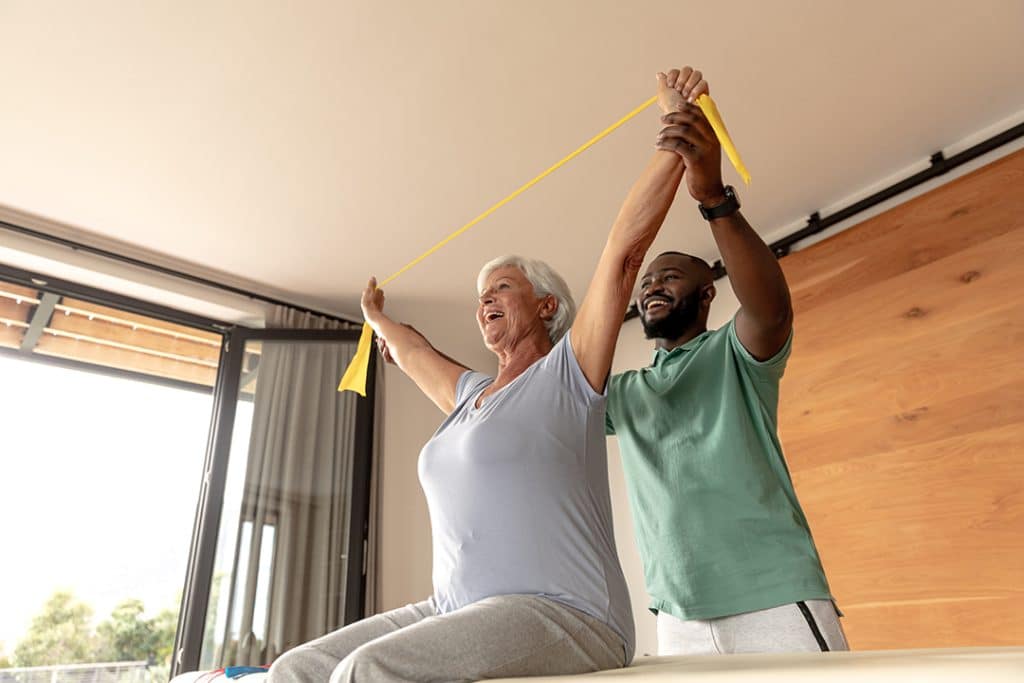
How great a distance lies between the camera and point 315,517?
11.6 ft

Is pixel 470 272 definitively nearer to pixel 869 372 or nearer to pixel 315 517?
pixel 315 517

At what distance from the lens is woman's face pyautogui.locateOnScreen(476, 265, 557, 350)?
5.06 ft

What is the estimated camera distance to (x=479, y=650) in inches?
35.0

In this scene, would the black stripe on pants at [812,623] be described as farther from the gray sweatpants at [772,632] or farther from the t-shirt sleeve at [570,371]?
the t-shirt sleeve at [570,371]

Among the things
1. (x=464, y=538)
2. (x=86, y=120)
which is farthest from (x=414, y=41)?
(x=464, y=538)

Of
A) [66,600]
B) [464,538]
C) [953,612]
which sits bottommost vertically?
[953,612]

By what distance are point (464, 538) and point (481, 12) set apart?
169cm

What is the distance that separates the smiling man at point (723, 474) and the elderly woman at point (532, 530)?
0.97ft

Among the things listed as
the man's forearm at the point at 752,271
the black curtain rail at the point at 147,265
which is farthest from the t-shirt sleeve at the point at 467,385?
the black curtain rail at the point at 147,265

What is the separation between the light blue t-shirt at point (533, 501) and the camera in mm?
1050

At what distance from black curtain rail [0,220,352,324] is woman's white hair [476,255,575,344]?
238 centimetres

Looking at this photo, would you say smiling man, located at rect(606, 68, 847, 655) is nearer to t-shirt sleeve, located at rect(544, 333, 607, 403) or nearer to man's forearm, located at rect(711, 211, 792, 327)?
man's forearm, located at rect(711, 211, 792, 327)

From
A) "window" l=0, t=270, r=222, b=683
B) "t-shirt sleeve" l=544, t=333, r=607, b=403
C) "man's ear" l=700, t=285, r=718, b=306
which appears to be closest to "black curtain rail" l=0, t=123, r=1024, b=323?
"window" l=0, t=270, r=222, b=683

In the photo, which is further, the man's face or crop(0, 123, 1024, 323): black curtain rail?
crop(0, 123, 1024, 323): black curtain rail
